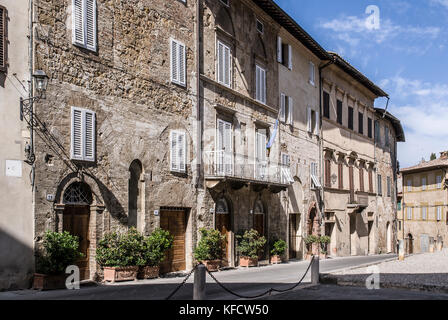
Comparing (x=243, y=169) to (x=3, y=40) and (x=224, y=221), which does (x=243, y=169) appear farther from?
(x=3, y=40)

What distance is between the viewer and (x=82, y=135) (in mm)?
15102

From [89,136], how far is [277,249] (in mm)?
11507

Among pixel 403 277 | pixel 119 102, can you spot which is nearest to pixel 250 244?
pixel 403 277

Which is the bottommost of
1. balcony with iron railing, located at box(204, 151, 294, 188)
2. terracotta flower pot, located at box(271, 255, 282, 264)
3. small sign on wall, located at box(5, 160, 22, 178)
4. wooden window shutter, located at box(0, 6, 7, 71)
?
terracotta flower pot, located at box(271, 255, 282, 264)

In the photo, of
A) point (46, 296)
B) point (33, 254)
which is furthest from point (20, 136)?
point (46, 296)

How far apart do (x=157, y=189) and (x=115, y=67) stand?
397cm

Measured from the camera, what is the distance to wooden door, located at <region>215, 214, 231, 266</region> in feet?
70.0

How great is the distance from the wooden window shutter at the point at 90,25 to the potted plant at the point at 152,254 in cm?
559

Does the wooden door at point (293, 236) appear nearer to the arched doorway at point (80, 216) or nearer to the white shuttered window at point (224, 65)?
the white shuttered window at point (224, 65)

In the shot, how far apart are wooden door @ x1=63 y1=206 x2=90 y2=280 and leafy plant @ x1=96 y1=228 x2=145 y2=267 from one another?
34 centimetres

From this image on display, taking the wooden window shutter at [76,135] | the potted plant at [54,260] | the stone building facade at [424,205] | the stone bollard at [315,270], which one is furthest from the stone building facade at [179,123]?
the stone building facade at [424,205]

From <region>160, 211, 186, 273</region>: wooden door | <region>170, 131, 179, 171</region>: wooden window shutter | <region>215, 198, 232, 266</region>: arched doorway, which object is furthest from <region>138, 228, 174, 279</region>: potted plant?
<region>215, 198, 232, 266</region>: arched doorway

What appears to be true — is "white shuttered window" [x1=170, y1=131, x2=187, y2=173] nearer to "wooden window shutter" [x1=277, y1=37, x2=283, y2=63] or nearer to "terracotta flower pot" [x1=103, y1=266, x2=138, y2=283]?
"terracotta flower pot" [x1=103, y1=266, x2=138, y2=283]

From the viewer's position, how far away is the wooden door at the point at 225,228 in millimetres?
21344
